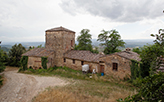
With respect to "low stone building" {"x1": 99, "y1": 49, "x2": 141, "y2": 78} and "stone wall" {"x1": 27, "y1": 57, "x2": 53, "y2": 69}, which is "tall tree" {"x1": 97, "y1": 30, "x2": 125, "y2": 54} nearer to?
"low stone building" {"x1": 99, "y1": 49, "x2": 141, "y2": 78}

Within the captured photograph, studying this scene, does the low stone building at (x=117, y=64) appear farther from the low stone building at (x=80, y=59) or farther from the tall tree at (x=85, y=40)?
the tall tree at (x=85, y=40)

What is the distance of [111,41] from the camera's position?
67.8ft

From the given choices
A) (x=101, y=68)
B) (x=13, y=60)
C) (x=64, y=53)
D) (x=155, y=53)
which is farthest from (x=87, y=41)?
(x=155, y=53)

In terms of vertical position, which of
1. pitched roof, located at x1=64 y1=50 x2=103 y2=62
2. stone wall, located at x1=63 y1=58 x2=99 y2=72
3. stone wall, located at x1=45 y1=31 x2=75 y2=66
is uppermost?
stone wall, located at x1=45 y1=31 x2=75 y2=66

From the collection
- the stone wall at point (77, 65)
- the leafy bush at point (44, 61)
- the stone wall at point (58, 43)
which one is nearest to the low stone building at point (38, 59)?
the leafy bush at point (44, 61)

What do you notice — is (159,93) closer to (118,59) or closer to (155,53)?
(155,53)

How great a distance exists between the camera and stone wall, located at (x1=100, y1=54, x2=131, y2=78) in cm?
1269

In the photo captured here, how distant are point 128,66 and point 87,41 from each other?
13459mm

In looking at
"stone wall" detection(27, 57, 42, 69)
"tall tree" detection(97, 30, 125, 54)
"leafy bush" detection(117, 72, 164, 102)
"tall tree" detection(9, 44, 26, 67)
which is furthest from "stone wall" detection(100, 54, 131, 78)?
"tall tree" detection(9, 44, 26, 67)

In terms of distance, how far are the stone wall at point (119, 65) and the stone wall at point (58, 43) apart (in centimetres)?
843

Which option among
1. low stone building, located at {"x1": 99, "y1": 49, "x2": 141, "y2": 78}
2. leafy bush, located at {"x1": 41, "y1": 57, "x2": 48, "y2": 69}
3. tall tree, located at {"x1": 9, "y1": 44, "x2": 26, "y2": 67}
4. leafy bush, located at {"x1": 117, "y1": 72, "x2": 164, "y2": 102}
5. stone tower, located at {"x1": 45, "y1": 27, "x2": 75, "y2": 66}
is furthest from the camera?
tall tree, located at {"x1": 9, "y1": 44, "x2": 26, "y2": 67}

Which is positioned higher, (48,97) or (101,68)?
(101,68)

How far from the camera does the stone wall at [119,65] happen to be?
1269 centimetres

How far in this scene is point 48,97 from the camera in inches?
302
